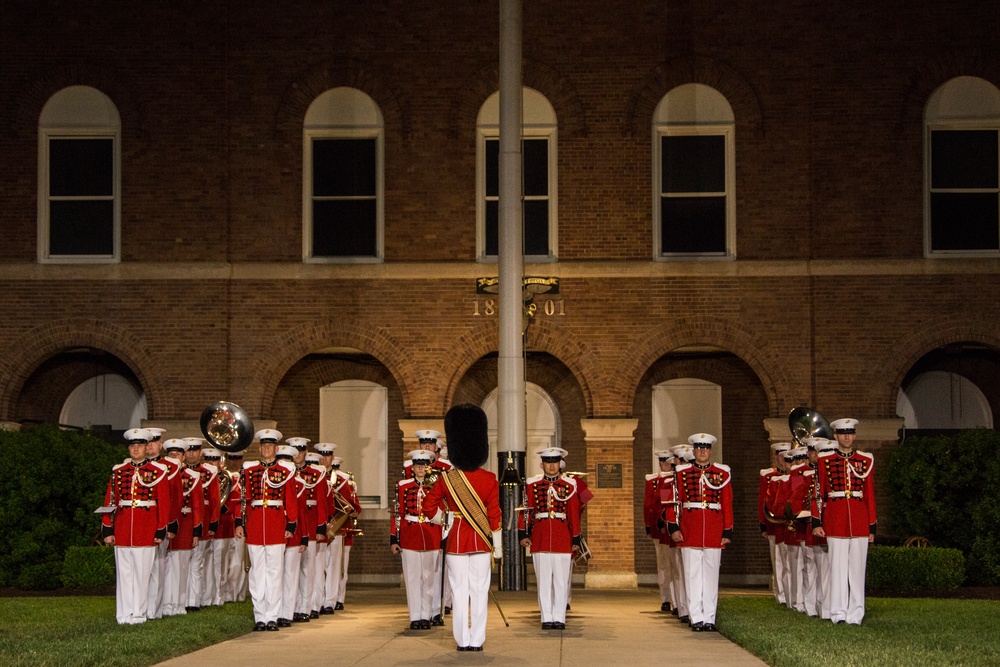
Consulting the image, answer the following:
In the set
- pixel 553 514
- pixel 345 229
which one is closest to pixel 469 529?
pixel 553 514

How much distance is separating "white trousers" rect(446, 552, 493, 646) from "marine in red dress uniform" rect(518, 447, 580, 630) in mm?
Answer: 1954

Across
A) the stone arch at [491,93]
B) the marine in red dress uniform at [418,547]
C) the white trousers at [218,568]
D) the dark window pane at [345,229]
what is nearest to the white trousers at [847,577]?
the marine in red dress uniform at [418,547]

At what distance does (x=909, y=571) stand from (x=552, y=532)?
694 cm

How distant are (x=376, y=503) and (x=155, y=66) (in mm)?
8307

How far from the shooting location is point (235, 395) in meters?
24.6

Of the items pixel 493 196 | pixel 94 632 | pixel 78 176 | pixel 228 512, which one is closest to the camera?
pixel 94 632

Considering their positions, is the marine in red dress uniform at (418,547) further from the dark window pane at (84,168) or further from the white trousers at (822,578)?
the dark window pane at (84,168)

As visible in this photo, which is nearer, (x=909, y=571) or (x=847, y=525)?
(x=847, y=525)

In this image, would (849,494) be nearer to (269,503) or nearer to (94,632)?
(269,503)

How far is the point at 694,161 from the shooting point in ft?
81.7

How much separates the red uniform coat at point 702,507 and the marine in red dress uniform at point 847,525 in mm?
1022

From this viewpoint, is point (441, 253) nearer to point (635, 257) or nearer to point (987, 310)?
point (635, 257)

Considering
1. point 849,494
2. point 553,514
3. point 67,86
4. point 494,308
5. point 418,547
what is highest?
point 67,86

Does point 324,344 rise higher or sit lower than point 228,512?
higher
